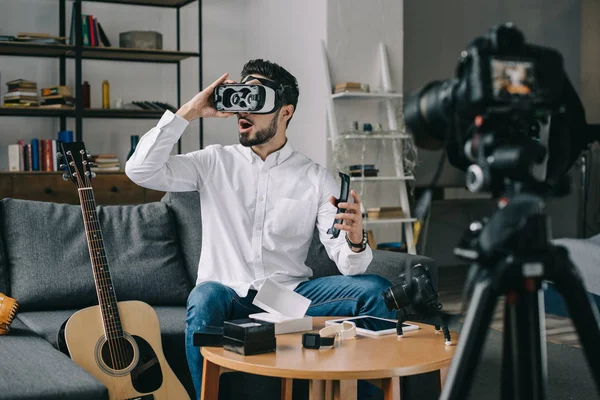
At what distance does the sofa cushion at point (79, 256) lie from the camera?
2494 millimetres

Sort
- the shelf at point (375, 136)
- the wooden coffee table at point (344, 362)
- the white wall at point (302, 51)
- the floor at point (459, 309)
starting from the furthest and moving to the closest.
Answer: the white wall at point (302, 51), the shelf at point (375, 136), the floor at point (459, 309), the wooden coffee table at point (344, 362)

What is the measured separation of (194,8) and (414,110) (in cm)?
524

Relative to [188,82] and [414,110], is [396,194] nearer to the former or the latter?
[188,82]

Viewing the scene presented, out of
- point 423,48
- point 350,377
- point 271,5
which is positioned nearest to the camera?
point 350,377

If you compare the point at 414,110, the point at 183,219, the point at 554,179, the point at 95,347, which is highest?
the point at 414,110

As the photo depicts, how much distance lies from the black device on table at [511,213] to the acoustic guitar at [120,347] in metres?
1.23

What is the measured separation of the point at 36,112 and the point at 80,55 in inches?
19.3

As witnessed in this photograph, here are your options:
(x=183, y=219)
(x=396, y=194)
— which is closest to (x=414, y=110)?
(x=183, y=219)

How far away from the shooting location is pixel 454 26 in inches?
251

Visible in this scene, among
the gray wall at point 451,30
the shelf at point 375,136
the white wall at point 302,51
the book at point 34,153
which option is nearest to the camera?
the shelf at point 375,136

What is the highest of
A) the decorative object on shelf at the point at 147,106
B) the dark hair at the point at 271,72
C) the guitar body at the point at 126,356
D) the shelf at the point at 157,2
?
the shelf at the point at 157,2

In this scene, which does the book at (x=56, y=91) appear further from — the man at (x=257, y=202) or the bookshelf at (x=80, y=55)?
the man at (x=257, y=202)

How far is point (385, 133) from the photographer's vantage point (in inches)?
202

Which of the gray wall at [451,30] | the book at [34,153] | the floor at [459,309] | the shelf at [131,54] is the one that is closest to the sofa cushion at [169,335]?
the floor at [459,309]
